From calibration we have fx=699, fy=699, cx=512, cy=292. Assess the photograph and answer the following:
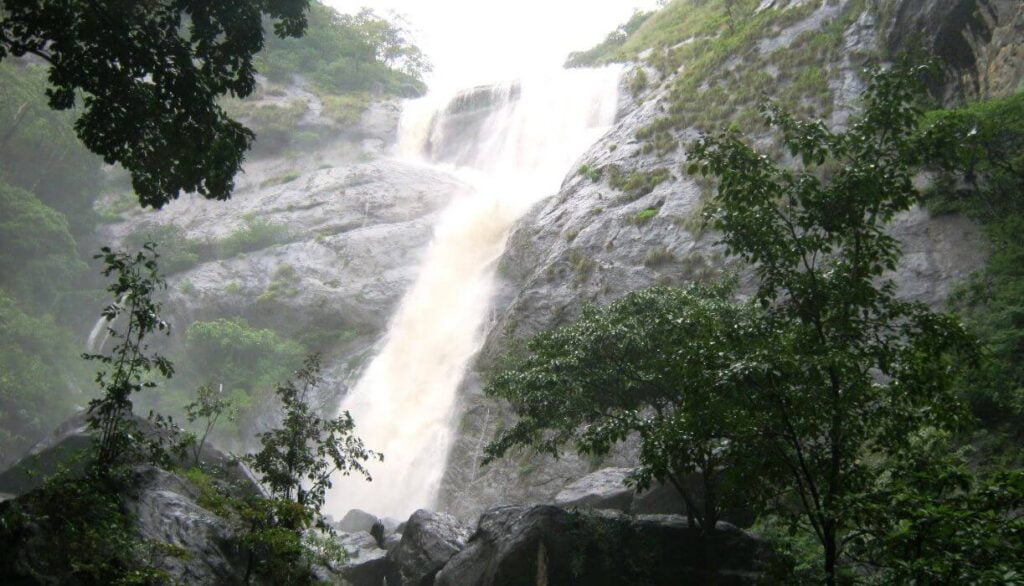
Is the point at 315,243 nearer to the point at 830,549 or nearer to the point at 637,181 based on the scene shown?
the point at 637,181

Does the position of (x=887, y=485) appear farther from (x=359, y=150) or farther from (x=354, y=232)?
(x=359, y=150)

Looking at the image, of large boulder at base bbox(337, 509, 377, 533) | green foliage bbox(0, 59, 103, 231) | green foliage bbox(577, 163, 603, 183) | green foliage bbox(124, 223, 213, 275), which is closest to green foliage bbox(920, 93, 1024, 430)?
green foliage bbox(577, 163, 603, 183)

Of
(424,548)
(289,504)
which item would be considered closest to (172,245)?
(424,548)

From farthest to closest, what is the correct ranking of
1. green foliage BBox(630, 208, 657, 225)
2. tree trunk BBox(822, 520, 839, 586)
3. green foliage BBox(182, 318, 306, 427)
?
1. green foliage BBox(182, 318, 306, 427)
2. green foliage BBox(630, 208, 657, 225)
3. tree trunk BBox(822, 520, 839, 586)

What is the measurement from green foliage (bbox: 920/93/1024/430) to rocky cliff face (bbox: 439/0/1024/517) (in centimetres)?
70

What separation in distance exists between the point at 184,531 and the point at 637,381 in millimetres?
6437

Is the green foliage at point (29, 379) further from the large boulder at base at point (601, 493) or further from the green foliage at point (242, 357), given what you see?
the large boulder at base at point (601, 493)

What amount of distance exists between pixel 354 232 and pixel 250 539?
27999 mm

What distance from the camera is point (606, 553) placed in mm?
10375

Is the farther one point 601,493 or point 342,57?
point 342,57

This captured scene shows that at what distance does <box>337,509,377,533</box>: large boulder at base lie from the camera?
749 inches

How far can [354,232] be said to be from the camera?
34.8 m

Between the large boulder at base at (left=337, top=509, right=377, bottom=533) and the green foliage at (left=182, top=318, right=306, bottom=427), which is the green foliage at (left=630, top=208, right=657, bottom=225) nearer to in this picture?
the large boulder at base at (left=337, top=509, right=377, bottom=533)

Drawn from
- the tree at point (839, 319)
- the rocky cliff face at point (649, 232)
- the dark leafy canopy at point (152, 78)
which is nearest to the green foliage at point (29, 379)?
the rocky cliff face at point (649, 232)
